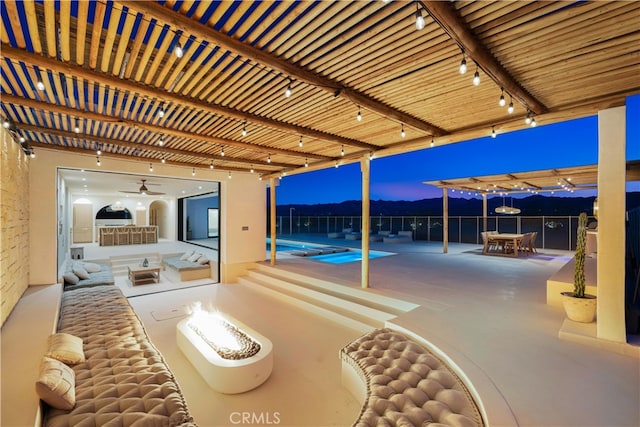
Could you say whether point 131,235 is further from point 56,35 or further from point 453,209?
point 453,209

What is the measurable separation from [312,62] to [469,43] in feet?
4.34

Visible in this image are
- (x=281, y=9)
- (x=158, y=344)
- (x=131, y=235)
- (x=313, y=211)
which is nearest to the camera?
(x=281, y=9)

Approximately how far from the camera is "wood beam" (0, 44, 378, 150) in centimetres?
238

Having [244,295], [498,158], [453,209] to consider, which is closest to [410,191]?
[453,209]

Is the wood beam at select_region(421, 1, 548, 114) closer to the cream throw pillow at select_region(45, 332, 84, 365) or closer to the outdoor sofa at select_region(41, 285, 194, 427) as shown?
the outdoor sofa at select_region(41, 285, 194, 427)

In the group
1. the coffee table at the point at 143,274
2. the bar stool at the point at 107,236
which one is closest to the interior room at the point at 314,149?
the coffee table at the point at 143,274

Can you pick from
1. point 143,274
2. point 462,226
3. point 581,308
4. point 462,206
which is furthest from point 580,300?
point 462,206

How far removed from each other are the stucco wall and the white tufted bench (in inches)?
230

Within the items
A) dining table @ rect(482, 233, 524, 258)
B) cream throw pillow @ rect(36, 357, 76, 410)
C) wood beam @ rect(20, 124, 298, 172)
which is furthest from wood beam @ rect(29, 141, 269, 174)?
dining table @ rect(482, 233, 524, 258)

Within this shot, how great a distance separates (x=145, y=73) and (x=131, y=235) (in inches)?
500

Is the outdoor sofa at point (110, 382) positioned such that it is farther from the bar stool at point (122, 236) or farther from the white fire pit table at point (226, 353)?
the bar stool at point (122, 236)

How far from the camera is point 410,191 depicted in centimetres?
3597

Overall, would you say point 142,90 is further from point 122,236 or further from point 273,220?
point 122,236

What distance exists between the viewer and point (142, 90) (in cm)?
304
